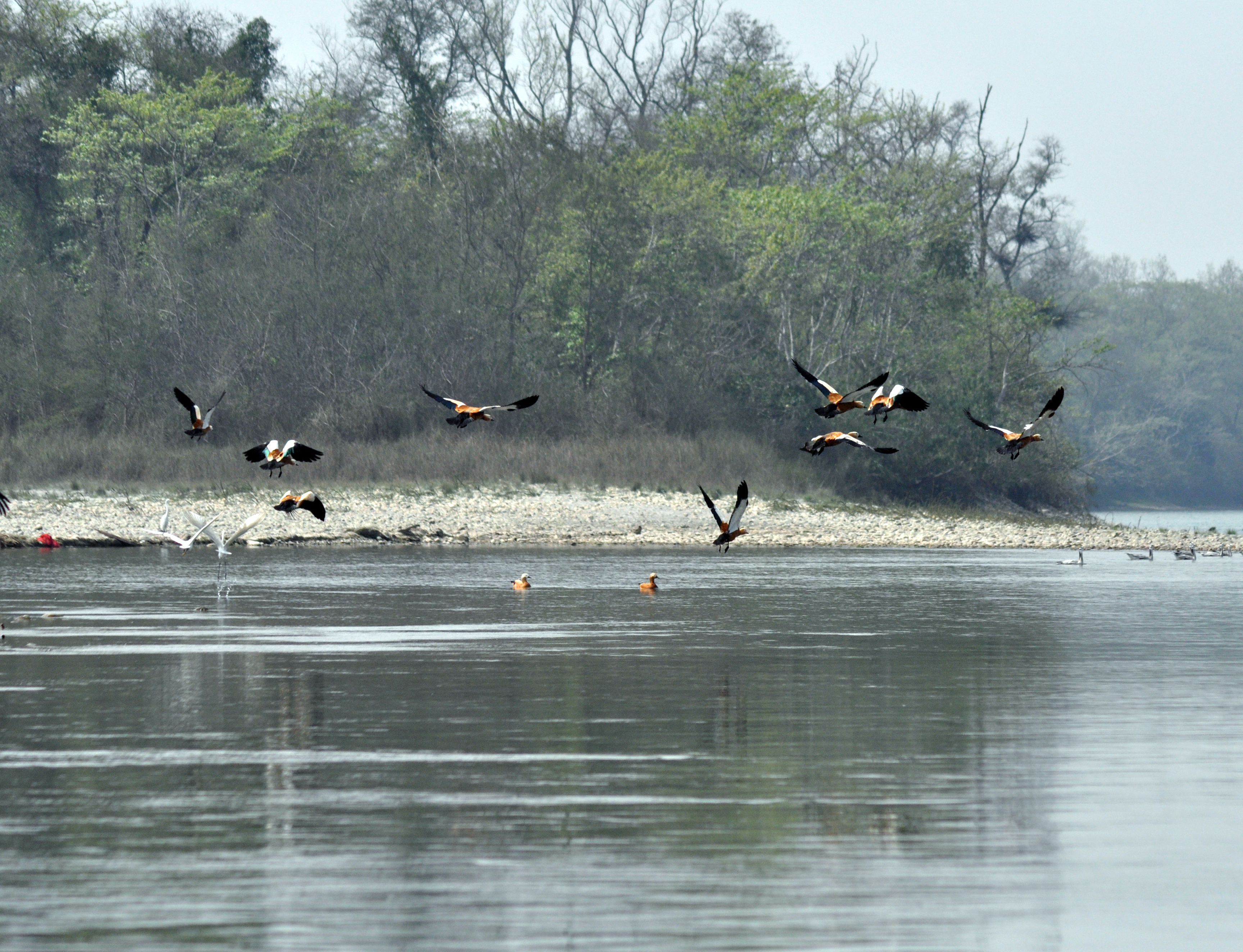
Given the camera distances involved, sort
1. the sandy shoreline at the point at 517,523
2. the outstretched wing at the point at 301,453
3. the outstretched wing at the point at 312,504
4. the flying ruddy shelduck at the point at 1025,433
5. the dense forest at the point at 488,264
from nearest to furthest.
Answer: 1. the flying ruddy shelduck at the point at 1025,433
2. the outstretched wing at the point at 301,453
3. the outstretched wing at the point at 312,504
4. the sandy shoreline at the point at 517,523
5. the dense forest at the point at 488,264

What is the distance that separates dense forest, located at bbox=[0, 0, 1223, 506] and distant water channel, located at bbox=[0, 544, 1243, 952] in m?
38.7

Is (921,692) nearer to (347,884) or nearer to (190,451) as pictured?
(347,884)

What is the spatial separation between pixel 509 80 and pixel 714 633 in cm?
6267

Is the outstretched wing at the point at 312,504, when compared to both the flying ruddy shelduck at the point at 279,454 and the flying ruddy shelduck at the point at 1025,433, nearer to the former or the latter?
the flying ruddy shelduck at the point at 279,454

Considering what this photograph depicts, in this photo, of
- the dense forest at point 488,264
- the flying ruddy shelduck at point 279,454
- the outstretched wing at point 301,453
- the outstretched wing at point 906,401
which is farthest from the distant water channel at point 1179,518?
the flying ruddy shelduck at point 279,454

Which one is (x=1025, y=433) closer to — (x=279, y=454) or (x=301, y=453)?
(x=301, y=453)

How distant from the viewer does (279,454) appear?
2209 cm

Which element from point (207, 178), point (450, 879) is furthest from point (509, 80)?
point (450, 879)

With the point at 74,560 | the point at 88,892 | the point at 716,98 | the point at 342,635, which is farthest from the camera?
the point at 716,98

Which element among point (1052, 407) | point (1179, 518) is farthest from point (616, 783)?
point (1179, 518)

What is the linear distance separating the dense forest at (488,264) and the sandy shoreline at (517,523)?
5.57m

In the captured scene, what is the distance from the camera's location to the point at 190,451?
60.2 metres

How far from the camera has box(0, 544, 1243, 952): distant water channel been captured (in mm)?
9266

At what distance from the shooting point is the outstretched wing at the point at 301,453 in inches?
874
